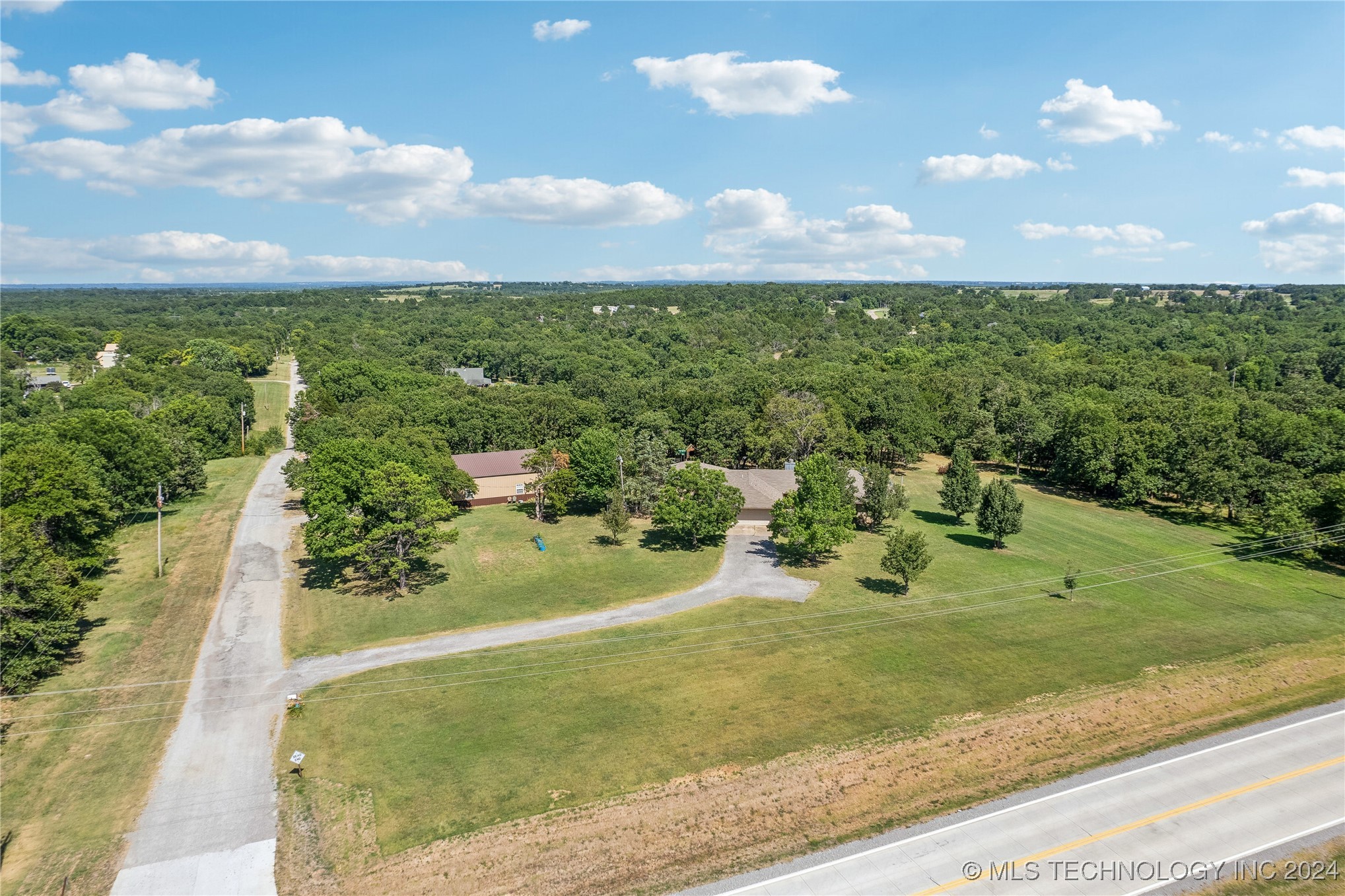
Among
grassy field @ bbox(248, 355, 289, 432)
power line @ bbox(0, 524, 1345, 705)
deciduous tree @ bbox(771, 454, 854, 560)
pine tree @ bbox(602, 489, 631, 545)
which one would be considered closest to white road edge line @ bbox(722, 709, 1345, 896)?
power line @ bbox(0, 524, 1345, 705)

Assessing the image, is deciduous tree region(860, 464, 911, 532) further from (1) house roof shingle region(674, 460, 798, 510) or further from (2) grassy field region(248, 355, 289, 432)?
(2) grassy field region(248, 355, 289, 432)

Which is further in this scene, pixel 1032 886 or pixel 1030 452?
pixel 1030 452

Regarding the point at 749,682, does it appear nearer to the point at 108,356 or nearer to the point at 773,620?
the point at 773,620

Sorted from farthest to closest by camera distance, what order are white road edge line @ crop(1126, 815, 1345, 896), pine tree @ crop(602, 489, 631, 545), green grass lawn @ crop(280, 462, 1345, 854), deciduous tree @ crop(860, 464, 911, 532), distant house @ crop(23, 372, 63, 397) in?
distant house @ crop(23, 372, 63, 397) → deciduous tree @ crop(860, 464, 911, 532) → pine tree @ crop(602, 489, 631, 545) → green grass lawn @ crop(280, 462, 1345, 854) → white road edge line @ crop(1126, 815, 1345, 896)

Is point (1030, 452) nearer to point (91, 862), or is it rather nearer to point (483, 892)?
point (483, 892)

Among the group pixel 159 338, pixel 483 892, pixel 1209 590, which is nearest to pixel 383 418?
pixel 483 892

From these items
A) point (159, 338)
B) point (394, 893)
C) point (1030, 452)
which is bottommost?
point (394, 893)

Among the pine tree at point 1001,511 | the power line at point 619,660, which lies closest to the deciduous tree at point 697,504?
the power line at point 619,660

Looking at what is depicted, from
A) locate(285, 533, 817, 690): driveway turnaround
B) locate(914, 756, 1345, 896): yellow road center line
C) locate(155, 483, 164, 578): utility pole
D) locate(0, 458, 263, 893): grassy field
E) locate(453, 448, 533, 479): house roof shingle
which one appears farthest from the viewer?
locate(453, 448, 533, 479): house roof shingle
